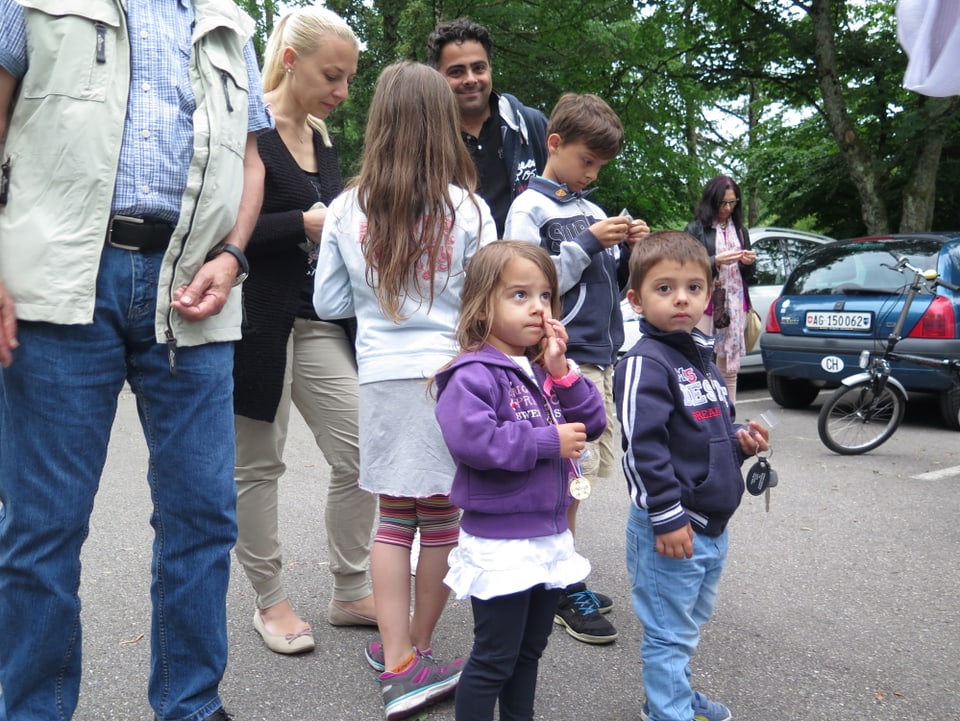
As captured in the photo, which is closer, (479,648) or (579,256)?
(479,648)

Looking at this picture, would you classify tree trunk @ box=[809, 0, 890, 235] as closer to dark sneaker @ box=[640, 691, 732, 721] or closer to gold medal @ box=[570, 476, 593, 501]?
dark sneaker @ box=[640, 691, 732, 721]

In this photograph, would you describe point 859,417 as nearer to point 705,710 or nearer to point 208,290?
point 705,710

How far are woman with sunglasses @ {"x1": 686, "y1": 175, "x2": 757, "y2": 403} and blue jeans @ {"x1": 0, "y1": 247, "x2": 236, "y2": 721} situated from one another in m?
5.17

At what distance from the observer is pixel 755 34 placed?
13508mm

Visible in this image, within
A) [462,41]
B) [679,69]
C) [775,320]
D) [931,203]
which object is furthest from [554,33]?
[462,41]

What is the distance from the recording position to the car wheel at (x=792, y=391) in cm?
856

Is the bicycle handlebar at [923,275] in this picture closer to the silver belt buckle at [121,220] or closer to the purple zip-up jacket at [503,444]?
the purple zip-up jacket at [503,444]

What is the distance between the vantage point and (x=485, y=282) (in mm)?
2326

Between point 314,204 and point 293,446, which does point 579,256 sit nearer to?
point 314,204

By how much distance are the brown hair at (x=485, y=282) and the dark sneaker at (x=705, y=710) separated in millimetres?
1170

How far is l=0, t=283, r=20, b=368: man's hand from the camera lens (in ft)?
6.29

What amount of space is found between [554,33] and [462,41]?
10076 mm

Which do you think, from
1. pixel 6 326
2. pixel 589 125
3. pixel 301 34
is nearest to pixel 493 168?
pixel 589 125

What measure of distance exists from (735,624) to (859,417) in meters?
3.74
